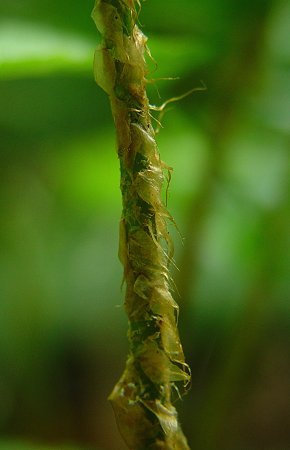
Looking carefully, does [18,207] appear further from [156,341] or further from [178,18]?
[156,341]

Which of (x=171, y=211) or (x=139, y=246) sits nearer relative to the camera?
(x=139, y=246)

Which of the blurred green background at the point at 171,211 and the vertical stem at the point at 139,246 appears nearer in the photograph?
the vertical stem at the point at 139,246

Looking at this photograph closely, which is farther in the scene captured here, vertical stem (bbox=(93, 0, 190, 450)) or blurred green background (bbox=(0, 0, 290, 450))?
blurred green background (bbox=(0, 0, 290, 450))

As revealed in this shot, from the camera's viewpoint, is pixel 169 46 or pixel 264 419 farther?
pixel 264 419

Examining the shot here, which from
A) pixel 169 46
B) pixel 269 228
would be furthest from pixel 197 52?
pixel 269 228
